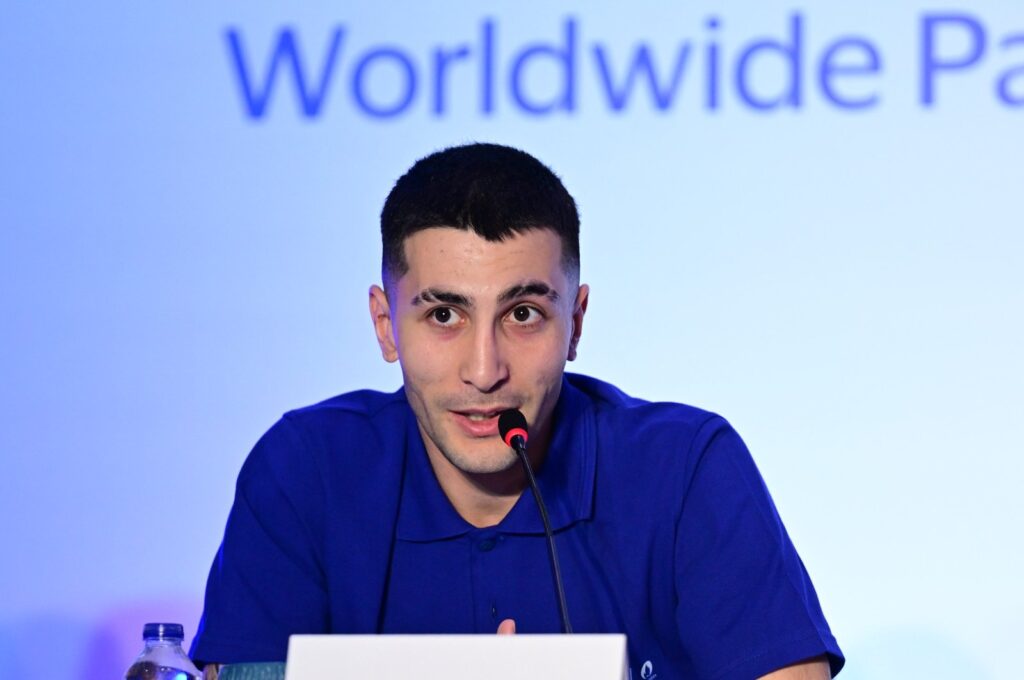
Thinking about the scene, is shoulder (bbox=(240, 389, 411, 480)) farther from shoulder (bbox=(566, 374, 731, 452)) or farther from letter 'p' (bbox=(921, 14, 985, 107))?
letter 'p' (bbox=(921, 14, 985, 107))

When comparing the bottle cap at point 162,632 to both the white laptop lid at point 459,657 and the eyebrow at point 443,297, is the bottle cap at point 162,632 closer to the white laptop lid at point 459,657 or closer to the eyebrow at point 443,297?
the eyebrow at point 443,297

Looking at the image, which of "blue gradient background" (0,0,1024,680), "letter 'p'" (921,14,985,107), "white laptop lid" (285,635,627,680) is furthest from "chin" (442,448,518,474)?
"letter 'p'" (921,14,985,107)

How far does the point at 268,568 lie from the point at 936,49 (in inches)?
72.1

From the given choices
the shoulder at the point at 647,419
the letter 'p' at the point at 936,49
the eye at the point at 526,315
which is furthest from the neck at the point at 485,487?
the letter 'p' at the point at 936,49

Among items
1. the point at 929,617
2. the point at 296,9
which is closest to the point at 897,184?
the point at 929,617

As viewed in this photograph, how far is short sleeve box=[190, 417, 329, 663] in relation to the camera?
1996 millimetres

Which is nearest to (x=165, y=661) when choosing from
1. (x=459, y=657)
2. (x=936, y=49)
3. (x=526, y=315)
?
(x=526, y=315)

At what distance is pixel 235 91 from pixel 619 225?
0.86 meters

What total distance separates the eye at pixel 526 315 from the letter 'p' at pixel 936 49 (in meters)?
1.52

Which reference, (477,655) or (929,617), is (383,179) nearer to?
(929,617)

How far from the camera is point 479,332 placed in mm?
1888

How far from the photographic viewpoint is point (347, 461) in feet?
7.05

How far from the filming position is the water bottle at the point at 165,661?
7.14 ft

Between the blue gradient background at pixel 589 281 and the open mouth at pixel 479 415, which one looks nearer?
the open mouth at pixel 479 415
